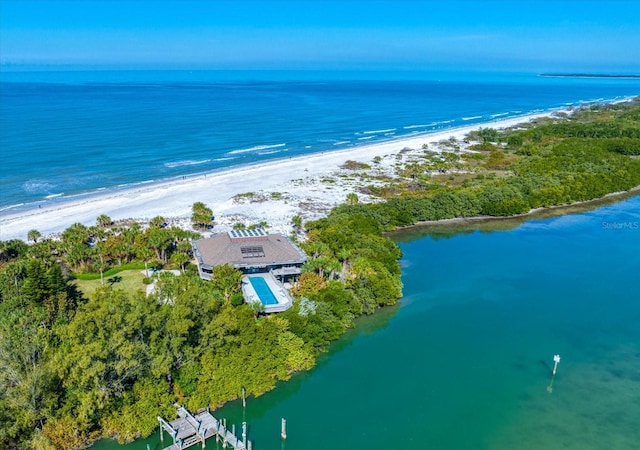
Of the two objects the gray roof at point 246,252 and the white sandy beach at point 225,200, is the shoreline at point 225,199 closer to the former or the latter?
the white sandy beach at point 225,200

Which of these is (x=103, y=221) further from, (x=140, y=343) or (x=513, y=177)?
(x=513, y=177)

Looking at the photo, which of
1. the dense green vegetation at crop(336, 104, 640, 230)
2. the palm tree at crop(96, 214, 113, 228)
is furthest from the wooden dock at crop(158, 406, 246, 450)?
the dense green vegetation at crop(336, 104, 640, 230)

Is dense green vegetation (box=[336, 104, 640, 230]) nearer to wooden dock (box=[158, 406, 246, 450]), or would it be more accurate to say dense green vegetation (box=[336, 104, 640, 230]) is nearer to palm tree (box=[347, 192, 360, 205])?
palm tree (box=[347, 192, 360, 205])

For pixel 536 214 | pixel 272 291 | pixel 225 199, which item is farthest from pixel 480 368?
pixel 225 199

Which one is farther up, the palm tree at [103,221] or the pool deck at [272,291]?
the palm tree at [103,221]

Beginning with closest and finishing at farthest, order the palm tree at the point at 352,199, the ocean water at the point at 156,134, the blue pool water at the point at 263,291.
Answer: the blue pool water at the point at 263,291 → the palm tree at the point at 352,199 → the ocean water at the point at 156,134

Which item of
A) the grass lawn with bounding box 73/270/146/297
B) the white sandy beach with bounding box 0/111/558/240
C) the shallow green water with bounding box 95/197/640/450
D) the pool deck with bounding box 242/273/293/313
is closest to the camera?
the shallow green water with bounding box 95/197/640/450

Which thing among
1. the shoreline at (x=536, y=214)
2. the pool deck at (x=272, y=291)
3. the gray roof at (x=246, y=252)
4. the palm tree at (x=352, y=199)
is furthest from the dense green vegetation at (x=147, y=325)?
the shoreline at (x=536, y=214)
